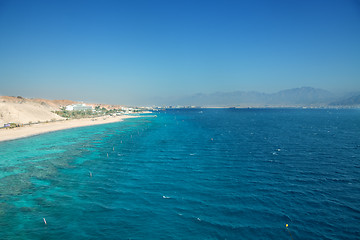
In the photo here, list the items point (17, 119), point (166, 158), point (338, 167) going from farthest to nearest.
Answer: point (17, 119)
point (166, 158)
point (338, 167)

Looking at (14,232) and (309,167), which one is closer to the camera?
(14,232)

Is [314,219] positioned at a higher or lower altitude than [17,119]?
lower

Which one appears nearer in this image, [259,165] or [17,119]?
[259,165]

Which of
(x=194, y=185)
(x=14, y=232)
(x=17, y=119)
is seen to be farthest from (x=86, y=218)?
(x=17, y=119)

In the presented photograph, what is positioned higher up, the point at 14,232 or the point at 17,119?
the point at 17,119

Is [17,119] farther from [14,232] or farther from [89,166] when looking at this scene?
[14,232]

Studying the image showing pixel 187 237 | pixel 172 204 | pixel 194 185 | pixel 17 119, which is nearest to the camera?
pixel 187 237

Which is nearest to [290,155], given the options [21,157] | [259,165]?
[259,165]

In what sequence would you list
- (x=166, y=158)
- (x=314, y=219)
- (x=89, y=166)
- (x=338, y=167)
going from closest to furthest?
(x=314, y=219) → (x=338, y=167) → (x=89, y=166) → (x=166, y=158)

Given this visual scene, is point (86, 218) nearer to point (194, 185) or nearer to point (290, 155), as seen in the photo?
point (194, 185)
